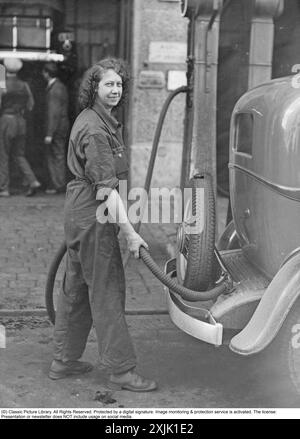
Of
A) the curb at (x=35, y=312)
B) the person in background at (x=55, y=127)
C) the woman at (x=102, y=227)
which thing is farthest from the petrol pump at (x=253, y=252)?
the person in background at (x=55, y=127)

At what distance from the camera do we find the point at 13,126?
1079 cm

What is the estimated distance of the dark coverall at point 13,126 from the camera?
10789 millimetres

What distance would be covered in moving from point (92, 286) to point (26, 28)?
7.53m

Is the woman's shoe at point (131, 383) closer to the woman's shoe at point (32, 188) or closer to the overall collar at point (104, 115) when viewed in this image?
the overall collar at point (104, 115)

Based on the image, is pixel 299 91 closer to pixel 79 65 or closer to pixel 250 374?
pixel 250 374

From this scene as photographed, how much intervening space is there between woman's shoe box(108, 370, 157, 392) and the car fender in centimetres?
62

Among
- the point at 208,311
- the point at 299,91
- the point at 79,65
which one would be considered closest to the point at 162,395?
the point at 208,311

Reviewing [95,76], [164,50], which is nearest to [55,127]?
[164,50]

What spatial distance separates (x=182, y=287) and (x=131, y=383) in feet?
2.02

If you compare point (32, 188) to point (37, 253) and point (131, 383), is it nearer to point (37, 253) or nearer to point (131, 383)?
point (37, 253)

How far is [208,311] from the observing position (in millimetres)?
4473

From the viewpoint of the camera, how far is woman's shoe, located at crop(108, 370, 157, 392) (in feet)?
14.9

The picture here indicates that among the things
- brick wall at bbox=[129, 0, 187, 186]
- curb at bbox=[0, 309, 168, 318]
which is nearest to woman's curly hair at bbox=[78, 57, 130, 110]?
curb at bbox=[0, 309, 168, 318]

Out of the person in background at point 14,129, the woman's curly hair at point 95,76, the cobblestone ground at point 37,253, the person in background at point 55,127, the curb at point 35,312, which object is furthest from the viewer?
the person in background at point 55,127
